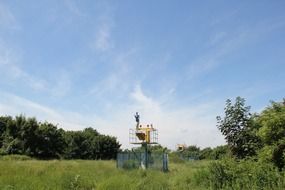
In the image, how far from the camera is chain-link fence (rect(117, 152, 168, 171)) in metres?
32.6

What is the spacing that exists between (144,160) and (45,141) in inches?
1359

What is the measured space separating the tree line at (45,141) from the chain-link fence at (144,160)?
93.9 feet

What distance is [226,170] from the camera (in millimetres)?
13406

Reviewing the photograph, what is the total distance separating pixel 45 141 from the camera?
63.6 metres

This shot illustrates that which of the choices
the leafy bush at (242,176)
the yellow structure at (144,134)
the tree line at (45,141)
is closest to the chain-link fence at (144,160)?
the yellow structure at (144,134)

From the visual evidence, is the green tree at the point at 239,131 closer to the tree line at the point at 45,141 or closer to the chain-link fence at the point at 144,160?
→ the chain-link fence at the point at 144,160

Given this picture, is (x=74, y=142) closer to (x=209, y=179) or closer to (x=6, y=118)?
(x=6, y=118)

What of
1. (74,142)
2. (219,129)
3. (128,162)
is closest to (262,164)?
(219,129)

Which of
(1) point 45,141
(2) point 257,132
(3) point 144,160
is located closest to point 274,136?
(2) point 257,132

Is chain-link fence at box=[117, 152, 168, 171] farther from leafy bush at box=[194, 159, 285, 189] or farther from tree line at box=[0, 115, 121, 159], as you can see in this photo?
tree line at box=[0, 115, 121, 159]

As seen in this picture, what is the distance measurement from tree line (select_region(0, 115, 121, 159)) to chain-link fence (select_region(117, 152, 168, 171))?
93.9ft

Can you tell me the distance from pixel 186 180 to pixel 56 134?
172ft

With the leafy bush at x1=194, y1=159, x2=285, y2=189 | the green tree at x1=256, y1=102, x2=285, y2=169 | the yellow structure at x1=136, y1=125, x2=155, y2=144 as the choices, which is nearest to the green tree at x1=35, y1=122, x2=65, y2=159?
the yellow structure at x1=136, y1=125, x2=155, y2=144

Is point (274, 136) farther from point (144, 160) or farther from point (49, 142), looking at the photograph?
point (49, 142)
